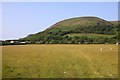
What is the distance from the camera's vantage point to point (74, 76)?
20922 millimetres

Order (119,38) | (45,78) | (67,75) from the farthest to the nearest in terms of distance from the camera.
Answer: (119,38), (67,75), (45,78)

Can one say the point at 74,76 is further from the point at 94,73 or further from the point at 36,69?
the point at 36,69

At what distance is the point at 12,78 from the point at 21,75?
Answer: 4.50 ft

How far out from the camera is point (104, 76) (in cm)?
2112

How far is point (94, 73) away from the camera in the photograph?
22.5 meters

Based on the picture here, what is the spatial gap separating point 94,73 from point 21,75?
5.53m

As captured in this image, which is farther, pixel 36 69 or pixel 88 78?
pixel 36 69

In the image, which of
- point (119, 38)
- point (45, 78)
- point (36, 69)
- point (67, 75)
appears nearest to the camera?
point (45, 78)

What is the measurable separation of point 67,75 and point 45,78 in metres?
2.06

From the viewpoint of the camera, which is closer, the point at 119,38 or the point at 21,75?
the point at 21,75

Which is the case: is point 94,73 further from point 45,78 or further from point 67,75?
point 45,78

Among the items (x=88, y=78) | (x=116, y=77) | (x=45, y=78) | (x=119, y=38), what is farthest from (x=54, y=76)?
(x=119, y=38)

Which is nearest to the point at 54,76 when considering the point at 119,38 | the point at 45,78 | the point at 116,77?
the point at 45,78

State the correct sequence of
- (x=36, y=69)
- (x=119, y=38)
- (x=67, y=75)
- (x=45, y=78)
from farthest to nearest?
(x=119, y=38) → (x=36, y=69) → (x=67, y=75) → (x=45, y=78)
